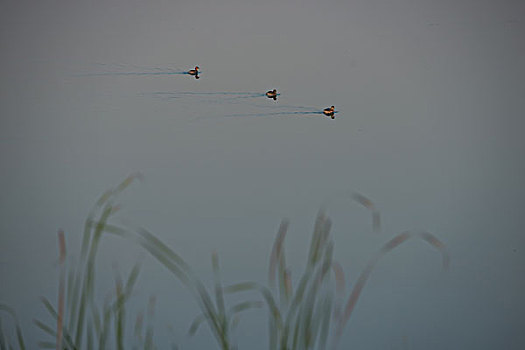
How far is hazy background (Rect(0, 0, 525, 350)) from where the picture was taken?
1.48m

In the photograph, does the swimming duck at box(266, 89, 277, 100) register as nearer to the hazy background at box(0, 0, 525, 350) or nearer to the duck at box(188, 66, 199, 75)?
the hazy background at box(0, 0, 525, 350)

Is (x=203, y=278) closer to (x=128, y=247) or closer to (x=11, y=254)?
(x=128, y=247)

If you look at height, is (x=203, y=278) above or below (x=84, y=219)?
below

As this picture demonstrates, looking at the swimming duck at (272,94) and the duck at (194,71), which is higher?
the duck at (194,71)

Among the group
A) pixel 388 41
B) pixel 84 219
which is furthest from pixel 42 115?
pixel 388 41

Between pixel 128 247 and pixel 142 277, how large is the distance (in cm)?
8

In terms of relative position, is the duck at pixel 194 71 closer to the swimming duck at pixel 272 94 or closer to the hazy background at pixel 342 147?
the hazy background at pixel 342 147

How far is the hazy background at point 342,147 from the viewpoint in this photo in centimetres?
148

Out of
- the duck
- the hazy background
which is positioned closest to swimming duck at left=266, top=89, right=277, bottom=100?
the hazy background

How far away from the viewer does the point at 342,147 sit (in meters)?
1.49

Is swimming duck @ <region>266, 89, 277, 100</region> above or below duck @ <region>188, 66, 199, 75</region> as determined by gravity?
below

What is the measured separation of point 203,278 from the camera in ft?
4.89

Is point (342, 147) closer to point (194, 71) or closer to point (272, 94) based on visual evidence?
point (272, 94)

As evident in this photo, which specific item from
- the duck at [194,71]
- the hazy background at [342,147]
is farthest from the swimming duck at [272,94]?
the duck at [194,71]
